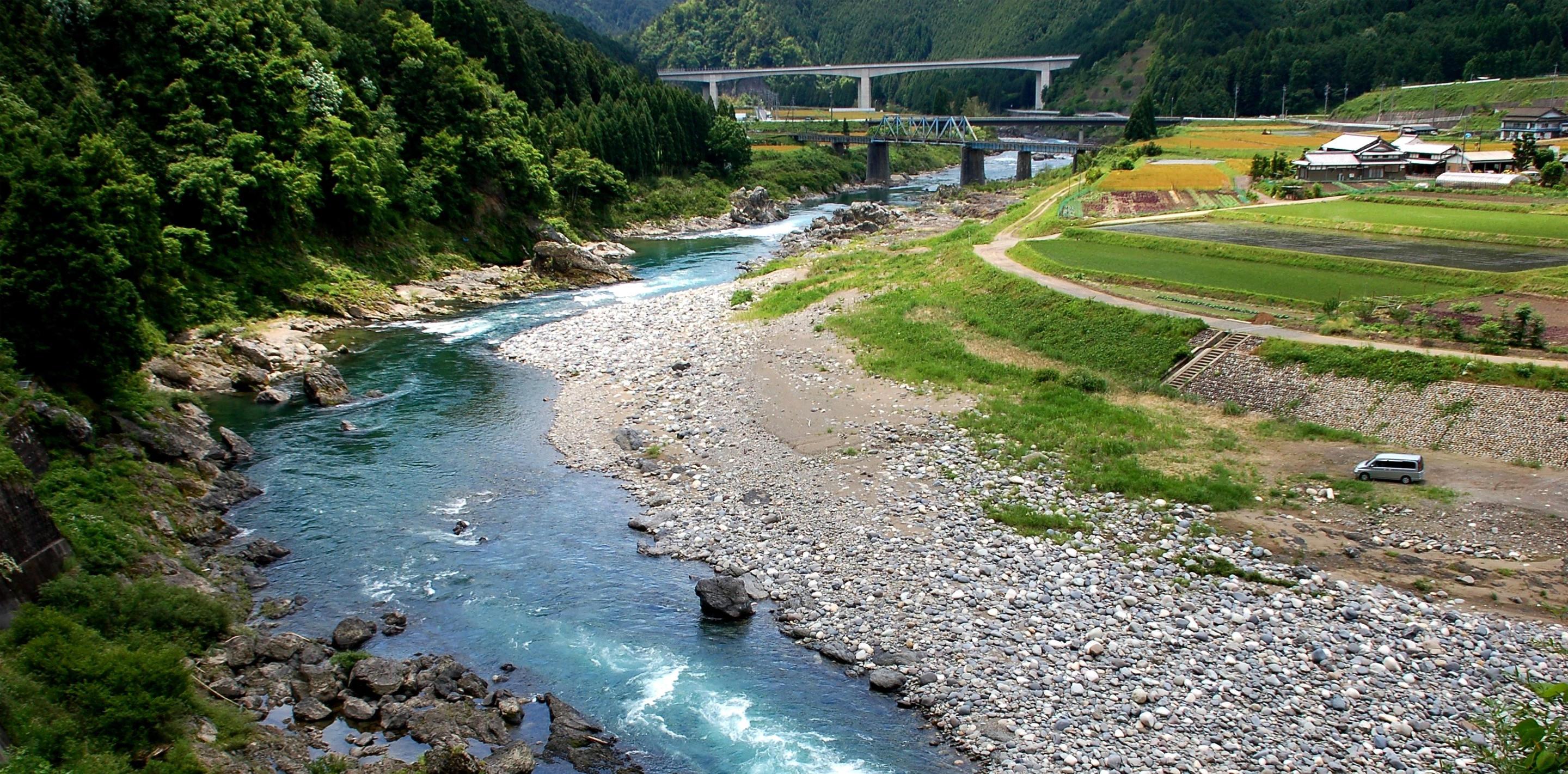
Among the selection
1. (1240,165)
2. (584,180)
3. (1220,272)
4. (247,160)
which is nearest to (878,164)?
(1240,165)

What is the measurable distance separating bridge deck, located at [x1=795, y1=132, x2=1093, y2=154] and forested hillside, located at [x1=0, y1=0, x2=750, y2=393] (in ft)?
187

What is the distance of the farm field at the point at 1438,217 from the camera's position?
5088cm

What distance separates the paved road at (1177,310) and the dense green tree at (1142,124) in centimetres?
5021

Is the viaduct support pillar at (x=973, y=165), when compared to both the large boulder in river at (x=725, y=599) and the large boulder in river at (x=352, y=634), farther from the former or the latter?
the large boulder in river at (x=352, y=634)

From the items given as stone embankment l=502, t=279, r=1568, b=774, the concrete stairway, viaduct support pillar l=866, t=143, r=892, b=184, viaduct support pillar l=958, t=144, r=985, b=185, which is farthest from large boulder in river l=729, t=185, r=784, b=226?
the concrete stairway

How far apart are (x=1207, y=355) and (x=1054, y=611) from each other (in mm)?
18390

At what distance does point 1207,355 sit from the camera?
124 feet

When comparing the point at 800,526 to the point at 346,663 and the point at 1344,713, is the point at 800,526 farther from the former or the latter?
the point at 1344,713

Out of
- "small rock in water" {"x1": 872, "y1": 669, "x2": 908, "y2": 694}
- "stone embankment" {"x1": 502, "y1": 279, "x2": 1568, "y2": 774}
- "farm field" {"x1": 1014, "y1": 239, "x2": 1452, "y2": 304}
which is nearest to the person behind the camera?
"stone embankment" {"x1": 502, "y1": 279, "x2": 1568, "y2": 774}

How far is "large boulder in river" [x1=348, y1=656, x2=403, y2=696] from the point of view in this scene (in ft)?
69.6

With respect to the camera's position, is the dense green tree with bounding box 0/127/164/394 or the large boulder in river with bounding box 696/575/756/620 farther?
the dense green tree with bounding box 0/127/164/394

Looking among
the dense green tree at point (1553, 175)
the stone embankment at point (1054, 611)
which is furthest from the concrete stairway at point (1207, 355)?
the dense green tree at point (1553, 175)

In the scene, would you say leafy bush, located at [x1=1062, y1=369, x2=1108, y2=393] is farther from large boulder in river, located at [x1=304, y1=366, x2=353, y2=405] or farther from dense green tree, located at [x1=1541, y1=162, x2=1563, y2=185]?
dense green tree, located at [x1=1541, y1=162, x2=1563, y2=185]

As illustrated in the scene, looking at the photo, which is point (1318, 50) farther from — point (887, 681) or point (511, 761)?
point (511, 761)
